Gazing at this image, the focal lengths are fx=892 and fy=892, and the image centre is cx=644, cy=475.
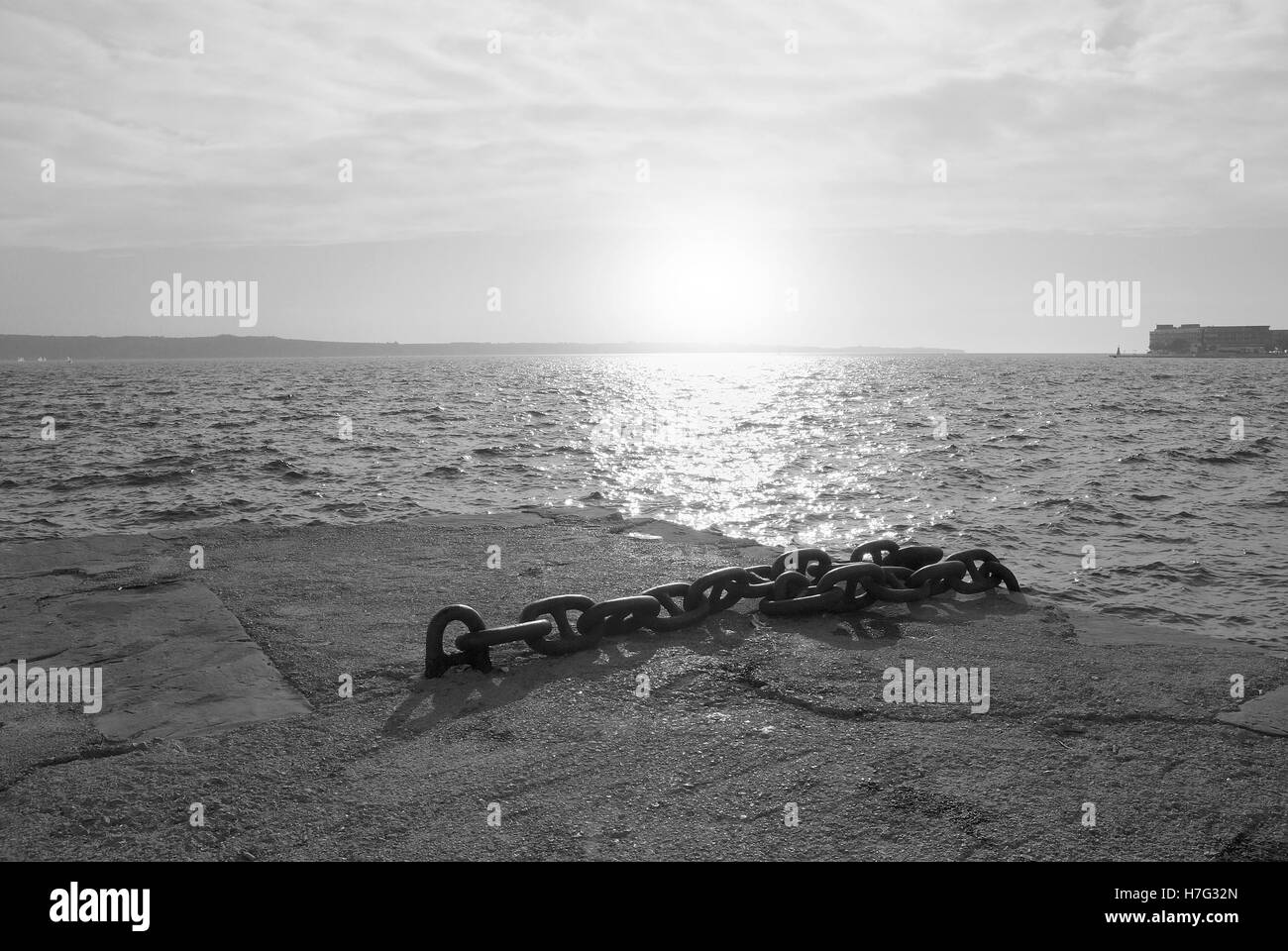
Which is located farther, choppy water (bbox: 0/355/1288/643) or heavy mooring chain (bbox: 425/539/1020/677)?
choppy water (bbox: 0/355/1288/643)

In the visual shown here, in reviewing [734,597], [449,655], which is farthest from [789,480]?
[449,655]

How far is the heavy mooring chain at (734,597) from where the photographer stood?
3285 millimetres

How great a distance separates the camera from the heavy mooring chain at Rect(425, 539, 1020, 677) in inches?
129

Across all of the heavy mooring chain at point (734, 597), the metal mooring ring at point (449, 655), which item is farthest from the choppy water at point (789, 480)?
the metal mooring ring at point (449, 655)

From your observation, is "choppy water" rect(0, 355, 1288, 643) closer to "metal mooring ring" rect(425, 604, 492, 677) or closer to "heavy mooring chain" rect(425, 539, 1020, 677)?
"heavy mooring chain" rect(425, 539, 1020, 677)

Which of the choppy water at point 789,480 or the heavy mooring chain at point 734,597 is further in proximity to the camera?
the choppy water at point 789,480

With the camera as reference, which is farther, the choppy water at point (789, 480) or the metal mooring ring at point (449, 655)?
the choppy water at point (789, 480)

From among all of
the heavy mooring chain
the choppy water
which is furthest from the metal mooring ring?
the choppy water

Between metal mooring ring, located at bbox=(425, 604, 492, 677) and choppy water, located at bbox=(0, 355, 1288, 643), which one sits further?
choppy water, located at bbox=(0, 355, 1288, 643)

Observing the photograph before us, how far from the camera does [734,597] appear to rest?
13.2ft

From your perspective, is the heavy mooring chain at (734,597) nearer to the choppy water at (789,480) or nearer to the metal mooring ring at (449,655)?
the metal mooring ring at (449,655)
